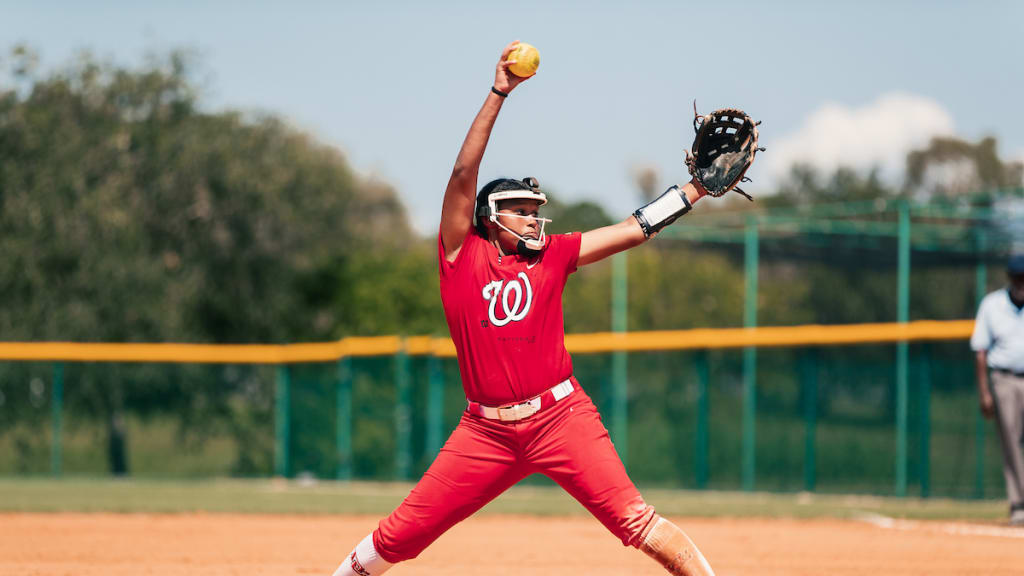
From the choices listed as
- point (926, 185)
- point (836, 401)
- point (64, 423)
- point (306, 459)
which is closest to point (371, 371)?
point (306, 459)

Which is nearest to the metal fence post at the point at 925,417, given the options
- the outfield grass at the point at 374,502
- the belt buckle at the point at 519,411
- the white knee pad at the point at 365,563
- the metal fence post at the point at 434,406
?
the outfield grass at the point at 374,502

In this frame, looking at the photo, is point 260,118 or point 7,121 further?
point 260,118

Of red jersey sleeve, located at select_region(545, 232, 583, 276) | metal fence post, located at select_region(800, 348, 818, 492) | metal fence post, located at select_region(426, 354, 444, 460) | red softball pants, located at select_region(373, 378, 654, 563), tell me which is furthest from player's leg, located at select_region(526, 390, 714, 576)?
metal fence post, located at select_region(426, 354, 444, 460)

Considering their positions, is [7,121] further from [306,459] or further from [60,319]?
[306,459]

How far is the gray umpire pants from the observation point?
948 cm

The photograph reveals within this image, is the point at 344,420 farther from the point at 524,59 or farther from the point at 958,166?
the point at 958,166

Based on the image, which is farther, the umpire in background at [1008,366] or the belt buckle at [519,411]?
the umpire in background at [1008,366]

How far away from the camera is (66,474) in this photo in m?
18.3

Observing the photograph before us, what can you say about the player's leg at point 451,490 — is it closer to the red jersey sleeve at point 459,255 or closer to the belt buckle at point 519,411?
the belt buckle at point 519,411

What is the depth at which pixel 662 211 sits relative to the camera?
5168mm

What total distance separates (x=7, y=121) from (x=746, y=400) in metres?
16.8

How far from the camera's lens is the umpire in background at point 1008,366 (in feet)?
31.2

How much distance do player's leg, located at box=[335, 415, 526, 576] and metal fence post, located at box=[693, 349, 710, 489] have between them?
35.0 feet

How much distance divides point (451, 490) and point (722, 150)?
190cm
